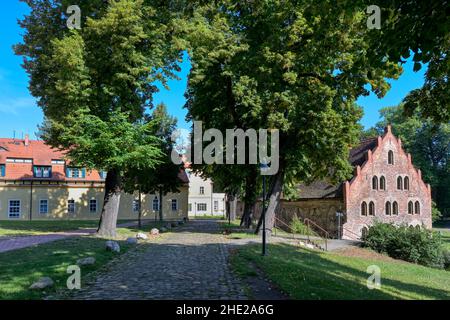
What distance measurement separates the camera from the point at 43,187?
4512 cm

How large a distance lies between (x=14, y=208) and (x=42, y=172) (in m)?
4.83

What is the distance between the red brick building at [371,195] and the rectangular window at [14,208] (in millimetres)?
29869

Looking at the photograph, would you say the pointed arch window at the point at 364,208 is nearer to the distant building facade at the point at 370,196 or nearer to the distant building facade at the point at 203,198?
the distant building facade at the point at 370,196

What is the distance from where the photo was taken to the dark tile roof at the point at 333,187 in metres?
39.2

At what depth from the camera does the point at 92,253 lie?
13.6m

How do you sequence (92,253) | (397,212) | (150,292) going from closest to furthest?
1. (150,292)
2. (92,253)
3. (397,212)

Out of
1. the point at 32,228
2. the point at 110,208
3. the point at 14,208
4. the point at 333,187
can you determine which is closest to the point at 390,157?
the point at 333,187

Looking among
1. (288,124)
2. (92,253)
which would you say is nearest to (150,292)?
(92,253)

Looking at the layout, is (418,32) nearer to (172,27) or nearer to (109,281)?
(109,281)

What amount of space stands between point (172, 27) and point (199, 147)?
32.9 ft

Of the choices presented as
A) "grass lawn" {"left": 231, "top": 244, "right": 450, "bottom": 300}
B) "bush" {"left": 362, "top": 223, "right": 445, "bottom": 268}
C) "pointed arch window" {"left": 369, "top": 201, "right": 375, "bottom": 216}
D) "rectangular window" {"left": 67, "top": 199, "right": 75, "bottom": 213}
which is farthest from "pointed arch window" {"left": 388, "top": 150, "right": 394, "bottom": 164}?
"rectangular window" {"left": 67, "top": 199, "right": 75, "bottom": 213}

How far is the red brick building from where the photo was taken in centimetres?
3791

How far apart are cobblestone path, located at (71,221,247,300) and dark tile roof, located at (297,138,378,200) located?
26510 mm

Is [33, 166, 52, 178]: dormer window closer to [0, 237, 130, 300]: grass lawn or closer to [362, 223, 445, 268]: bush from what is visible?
[0, 237, 130, 300]: grass lawn
